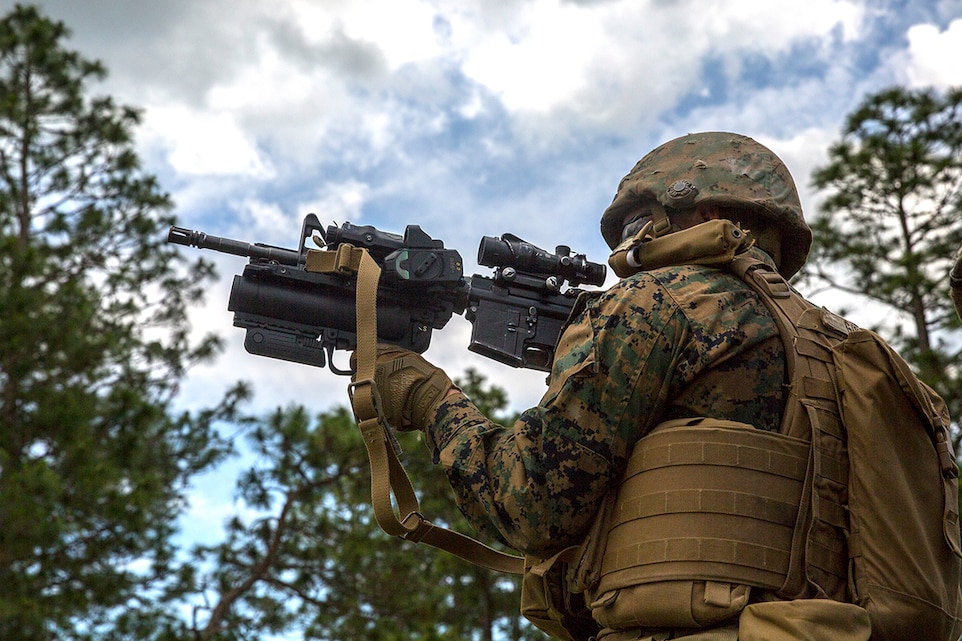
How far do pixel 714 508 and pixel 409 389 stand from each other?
1.26 m

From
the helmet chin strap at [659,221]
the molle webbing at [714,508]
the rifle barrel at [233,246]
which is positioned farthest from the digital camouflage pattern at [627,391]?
the rifle barrel at [233,246]

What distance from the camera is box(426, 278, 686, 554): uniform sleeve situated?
3053 mm

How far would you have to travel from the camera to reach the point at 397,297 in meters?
4.19

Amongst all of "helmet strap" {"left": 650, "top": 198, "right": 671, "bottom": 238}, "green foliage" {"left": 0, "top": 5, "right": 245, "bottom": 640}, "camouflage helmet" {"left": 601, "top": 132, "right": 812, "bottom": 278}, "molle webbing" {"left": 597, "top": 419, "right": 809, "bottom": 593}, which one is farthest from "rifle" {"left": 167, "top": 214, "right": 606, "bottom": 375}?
"green foliage" {"left": 0, "top": 5, "right": 245, "bottom": 640}

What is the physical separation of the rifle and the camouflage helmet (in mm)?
643

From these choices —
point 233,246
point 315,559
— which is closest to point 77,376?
point 315,559

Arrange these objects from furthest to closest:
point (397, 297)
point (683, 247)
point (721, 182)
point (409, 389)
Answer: point (397, 297) < point (409, 389) < point (721, 182) < point (683, 247)

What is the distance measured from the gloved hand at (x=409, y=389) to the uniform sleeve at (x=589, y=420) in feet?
2.03

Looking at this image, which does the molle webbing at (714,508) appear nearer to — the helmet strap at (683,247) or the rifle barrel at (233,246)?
the helmet strap at (683,247)

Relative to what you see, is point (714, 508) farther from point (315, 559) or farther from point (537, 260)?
point (315, 559)

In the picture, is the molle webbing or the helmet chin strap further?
the helmet chin strap

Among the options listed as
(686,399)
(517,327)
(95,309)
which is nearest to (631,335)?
(686,399)

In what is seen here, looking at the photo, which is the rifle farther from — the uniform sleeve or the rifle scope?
the uniform sleeve

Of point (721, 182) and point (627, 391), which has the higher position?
point (721, 182)
